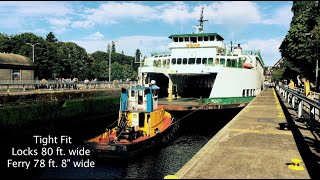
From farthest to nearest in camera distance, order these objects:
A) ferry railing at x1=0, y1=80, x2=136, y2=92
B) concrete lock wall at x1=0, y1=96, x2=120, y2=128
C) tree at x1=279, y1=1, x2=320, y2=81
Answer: tree at x1=279, y1=1, x2=320, y2=81, ferry railing at x1=0, y1=80, x2=136, y2=92, concrete lock wall at x1=0, y1=96, x2=120, y2=128

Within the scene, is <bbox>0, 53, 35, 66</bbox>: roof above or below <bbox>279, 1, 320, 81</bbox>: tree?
below

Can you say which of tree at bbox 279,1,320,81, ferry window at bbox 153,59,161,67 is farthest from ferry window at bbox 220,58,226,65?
tree at bbox 279,1,320,81

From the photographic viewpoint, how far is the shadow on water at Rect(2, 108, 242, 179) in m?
15.6

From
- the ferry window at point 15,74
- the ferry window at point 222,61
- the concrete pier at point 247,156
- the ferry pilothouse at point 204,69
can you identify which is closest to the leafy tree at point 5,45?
the ferry window at point 15,74

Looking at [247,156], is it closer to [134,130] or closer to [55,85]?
[134,130]

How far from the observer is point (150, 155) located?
62.9 ft

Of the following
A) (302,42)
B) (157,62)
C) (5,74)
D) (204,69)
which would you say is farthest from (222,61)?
(5,74)

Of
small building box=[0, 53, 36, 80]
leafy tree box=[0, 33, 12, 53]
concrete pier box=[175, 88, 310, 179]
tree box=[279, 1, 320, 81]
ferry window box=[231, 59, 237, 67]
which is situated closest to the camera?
concrete pier box=[175, 88, 310, 179]

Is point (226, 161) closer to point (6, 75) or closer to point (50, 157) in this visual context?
point (50, 157)

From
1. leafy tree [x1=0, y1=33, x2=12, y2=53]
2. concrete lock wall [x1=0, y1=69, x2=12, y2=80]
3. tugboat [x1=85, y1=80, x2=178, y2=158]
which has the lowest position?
tugboat [x1=85, y1=80, x2=178, y2=158]

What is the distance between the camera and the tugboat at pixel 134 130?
56.6 ft

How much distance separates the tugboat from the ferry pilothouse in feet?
31.7

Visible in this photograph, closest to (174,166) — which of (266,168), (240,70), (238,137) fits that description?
(238,137)

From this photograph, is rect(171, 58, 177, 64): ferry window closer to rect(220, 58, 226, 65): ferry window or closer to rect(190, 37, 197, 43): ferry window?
rect(190, 37, 197, 43): ferry window
